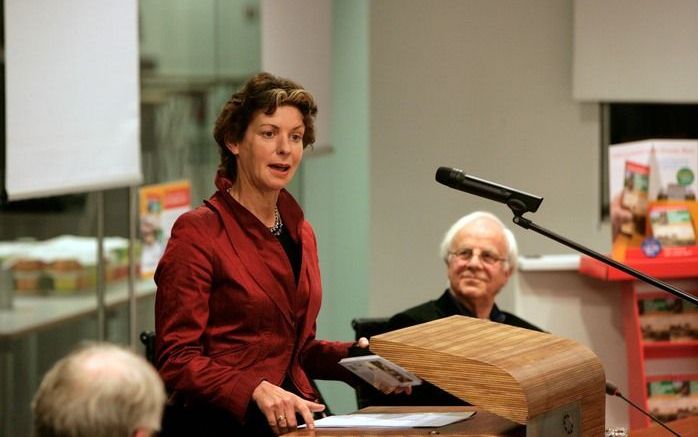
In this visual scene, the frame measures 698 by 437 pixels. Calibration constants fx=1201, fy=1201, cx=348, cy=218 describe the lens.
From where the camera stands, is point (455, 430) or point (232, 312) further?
point (232, 312)

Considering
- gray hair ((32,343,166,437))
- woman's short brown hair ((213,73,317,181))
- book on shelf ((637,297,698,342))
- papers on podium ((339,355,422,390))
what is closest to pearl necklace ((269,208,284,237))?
woman's short brown hair ((213,73,317,181))

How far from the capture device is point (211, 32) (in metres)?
5.75

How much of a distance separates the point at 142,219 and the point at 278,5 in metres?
1.14

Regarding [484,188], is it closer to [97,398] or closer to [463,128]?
[97,398]

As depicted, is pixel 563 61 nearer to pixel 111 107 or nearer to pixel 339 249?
pixel 339 249

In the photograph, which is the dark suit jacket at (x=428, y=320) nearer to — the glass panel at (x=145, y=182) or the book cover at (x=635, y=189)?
the book cover at (x=635, y=189)

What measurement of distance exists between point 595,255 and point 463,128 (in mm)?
3295

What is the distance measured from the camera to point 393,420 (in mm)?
2285

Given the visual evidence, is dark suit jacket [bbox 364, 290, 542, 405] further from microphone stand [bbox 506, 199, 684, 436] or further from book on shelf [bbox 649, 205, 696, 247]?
book on shelf [bbox 649, 205, 696, 247]

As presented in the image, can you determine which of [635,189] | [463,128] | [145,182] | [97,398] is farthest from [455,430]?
[463,128]

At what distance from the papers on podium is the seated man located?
1.25 metres

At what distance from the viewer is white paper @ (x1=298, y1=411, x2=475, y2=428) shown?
221 centimetres

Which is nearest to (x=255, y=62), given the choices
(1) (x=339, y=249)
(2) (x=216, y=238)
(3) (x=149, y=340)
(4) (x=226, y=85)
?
(4) (x=226, y=85)

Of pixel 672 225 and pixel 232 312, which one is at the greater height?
pixel 232 312
